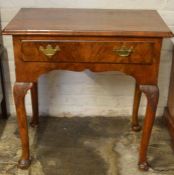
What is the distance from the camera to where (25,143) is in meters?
1.59

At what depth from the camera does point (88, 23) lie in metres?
1.44

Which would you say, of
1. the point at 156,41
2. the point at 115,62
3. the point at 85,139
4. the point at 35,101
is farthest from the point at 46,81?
the point at 156,41

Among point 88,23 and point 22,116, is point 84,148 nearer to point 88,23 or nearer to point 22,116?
point 22,116

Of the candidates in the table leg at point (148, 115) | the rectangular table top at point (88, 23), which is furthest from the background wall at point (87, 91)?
the table leg at point (148, 115)

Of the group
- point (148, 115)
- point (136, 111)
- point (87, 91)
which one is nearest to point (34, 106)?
point (87, 91)

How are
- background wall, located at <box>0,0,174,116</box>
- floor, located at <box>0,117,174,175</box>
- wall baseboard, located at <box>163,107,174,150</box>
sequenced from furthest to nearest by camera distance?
background wall, located at <box>0,0,174,116</box> → wall baseboard, located at <box>163,107,174,150</box> → floor, located at <box>0,117,174,175</box>

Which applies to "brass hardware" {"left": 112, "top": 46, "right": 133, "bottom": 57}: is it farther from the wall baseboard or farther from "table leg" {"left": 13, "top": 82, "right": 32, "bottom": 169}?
the wall baseboard

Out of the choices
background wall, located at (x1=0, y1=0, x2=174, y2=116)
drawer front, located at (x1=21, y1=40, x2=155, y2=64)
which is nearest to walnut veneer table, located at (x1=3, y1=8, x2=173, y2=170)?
drawer front, located at (x1=21, y1=40, x2=155, y2=64)

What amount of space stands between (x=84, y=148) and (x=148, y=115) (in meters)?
0.47

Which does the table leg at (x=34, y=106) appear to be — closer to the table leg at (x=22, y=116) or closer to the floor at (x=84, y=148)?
the floor at (x=84, y=148)

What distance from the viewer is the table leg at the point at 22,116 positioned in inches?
57.0

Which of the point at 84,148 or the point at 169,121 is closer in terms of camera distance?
the point at 84,148

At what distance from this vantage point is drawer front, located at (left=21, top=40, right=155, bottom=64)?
4.47 ft

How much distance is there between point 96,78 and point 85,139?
38 cm
